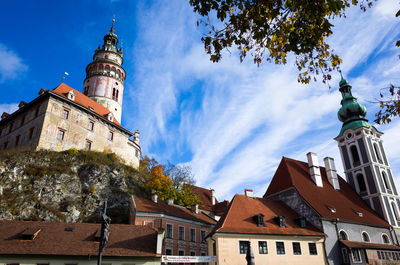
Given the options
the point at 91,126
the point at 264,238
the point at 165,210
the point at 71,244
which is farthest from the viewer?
the point at 91,126

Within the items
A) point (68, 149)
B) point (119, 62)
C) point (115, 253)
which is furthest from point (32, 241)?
point (119, 62)

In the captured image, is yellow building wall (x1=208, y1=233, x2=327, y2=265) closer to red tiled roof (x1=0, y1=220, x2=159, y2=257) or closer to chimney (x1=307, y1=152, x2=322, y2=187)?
red tiled roof (x1=0, y1=220, x2=159, y2=257)

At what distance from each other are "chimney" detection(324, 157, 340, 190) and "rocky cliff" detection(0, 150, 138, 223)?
25.4 metres

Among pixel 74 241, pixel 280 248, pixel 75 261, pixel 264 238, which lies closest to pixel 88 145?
pixel 74 241

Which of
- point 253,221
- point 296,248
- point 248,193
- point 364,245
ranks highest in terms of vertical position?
point 248,193

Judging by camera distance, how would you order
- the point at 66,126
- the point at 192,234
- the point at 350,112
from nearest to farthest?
the point at 192,234
the point at 66,126
the point at 350,112

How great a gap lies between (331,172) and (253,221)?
17.5 m

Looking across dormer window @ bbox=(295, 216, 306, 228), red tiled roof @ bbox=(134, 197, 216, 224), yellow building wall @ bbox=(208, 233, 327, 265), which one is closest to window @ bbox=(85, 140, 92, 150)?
red tiled roof @ bbox=(134, 197, 216, 224)

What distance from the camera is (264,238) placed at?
25250 millimetres

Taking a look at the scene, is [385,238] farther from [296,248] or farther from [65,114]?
[65,114]

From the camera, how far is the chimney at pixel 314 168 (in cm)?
3581

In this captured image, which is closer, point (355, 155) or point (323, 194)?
point (323, 194)

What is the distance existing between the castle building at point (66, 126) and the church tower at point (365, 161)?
32.6 meters

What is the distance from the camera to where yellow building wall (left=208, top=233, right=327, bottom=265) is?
23.6 m
